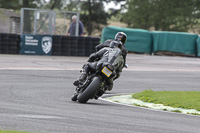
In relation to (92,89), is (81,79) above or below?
above

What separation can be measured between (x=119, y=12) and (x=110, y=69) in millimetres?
58441

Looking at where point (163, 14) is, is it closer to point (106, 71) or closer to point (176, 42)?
point (176, 42)

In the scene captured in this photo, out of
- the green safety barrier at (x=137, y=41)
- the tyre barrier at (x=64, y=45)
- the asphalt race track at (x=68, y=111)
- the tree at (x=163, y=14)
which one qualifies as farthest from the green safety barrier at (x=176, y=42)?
the tree at (x=163, y=14)

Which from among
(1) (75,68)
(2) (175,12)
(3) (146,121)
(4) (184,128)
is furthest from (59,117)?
(2) (175,12)

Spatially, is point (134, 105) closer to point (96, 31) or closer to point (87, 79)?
point (87, 79)

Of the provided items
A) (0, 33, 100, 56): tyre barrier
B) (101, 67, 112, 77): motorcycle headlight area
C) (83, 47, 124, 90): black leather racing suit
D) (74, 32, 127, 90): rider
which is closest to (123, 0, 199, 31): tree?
(0, 33, 100, 56): tyre barrier

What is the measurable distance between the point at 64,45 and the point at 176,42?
11.6 m

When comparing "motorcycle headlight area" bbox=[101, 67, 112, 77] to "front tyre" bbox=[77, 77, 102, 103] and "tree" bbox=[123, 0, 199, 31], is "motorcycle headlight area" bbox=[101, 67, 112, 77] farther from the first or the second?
"tree" bbox=[123, 0, 199, 31]

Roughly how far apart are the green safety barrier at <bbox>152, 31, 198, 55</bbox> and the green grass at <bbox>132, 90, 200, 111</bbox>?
21987 millimetres

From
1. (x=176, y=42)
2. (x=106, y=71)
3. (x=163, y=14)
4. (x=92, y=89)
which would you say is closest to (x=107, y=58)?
(x=106, y=71)

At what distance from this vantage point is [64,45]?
80.7 ft

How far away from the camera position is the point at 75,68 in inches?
749

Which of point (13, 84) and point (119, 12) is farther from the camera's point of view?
point (119, 12)

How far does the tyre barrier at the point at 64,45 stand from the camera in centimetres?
2406
